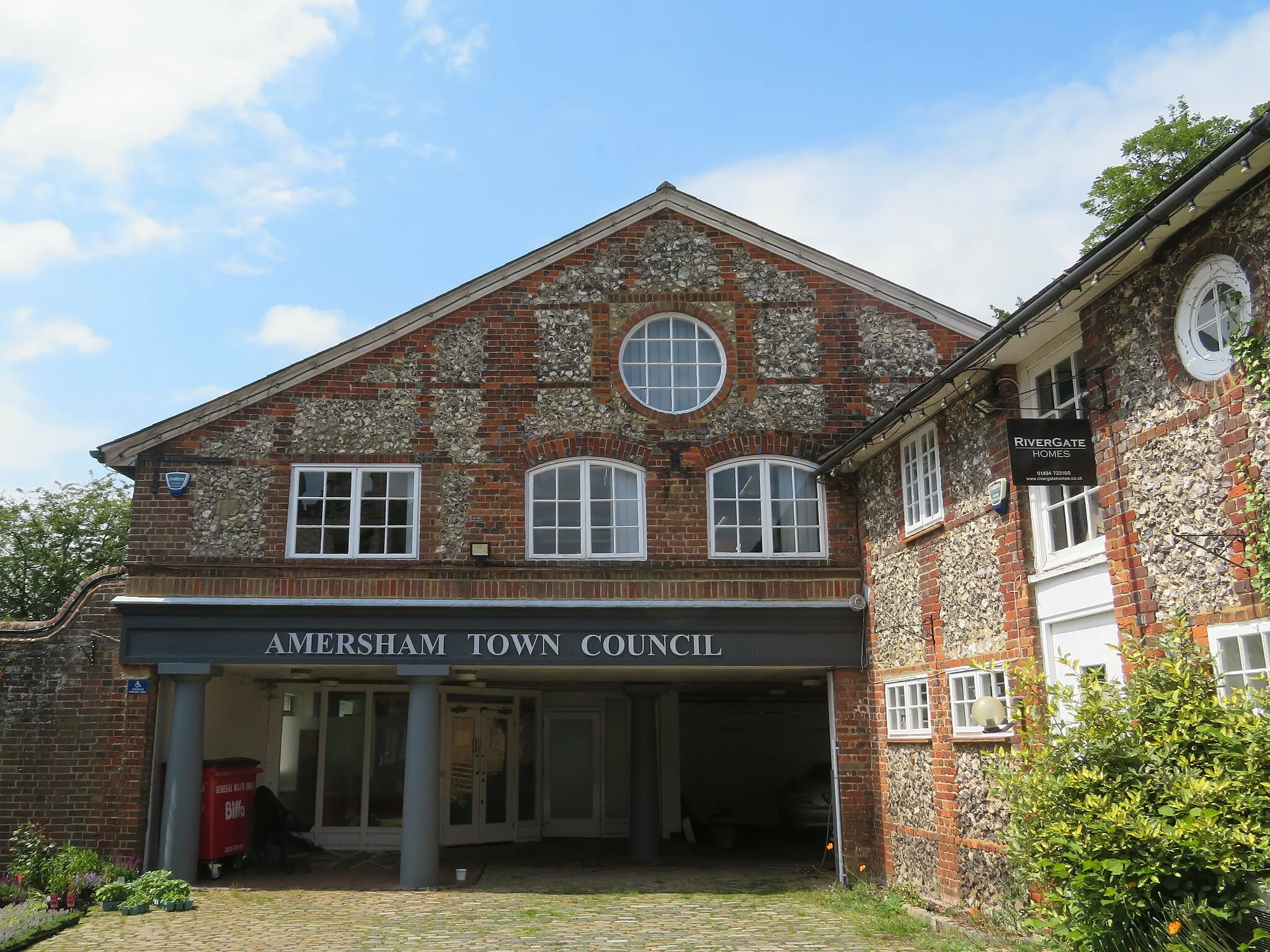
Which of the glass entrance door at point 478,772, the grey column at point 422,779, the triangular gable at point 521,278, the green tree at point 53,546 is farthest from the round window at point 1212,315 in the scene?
the green tree at point 53,546

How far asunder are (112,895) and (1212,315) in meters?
12.1

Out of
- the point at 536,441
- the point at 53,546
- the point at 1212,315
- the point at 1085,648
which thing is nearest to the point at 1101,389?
the point at 1212,315

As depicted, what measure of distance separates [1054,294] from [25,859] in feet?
41.1

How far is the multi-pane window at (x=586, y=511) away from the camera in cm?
1384

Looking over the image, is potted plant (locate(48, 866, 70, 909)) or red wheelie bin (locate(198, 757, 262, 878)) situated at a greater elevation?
red wheelie bin (locate(198, 757, 262, 878))

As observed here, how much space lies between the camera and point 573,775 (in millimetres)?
19531

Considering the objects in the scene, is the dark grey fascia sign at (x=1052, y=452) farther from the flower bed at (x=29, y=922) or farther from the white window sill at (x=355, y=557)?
the flower bed at (x=29, y=922)

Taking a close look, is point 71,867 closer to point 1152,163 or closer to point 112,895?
point 112,895

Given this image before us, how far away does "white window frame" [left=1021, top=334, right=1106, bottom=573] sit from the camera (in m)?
8.84

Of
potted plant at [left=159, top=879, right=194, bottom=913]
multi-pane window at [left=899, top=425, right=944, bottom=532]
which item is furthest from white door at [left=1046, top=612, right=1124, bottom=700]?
potted plant at [left=159, top=879, right=194, bottom=913]

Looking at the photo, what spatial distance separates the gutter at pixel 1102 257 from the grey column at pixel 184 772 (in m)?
8.88

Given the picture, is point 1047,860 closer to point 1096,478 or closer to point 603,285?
point 1096,478

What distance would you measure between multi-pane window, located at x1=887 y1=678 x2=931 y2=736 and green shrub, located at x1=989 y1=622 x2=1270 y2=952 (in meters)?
4.04

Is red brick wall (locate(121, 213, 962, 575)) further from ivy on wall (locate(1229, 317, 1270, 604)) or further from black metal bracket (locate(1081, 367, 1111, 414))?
ivy on wall (locate(1229, 317, 1270, 604))
